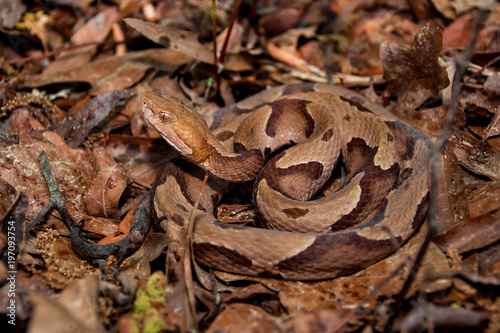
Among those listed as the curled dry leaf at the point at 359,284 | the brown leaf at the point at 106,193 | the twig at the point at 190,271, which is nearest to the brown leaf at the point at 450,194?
the curled dry leaf at the point at 359,284

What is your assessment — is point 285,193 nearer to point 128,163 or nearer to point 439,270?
point 439,270

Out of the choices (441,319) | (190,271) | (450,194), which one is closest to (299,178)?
(450,194)

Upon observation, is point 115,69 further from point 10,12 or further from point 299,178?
point 299,178

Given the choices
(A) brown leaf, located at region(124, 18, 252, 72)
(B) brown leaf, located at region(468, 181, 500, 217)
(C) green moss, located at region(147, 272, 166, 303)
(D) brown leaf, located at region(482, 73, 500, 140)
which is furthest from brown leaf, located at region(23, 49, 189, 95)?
(B) brown leaf, located at region(468, 181, 500, 217)

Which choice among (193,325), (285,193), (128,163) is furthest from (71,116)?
(193,325)

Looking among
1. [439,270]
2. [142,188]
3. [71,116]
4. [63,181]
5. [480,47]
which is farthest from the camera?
[480,47]

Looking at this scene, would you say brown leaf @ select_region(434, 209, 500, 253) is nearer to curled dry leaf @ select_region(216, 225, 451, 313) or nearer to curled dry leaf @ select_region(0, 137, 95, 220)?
curled dry leaf @ select_region(216, 225, 451, 313)

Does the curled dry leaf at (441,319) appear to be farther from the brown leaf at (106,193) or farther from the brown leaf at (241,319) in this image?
the brown leaf at (106,193)
